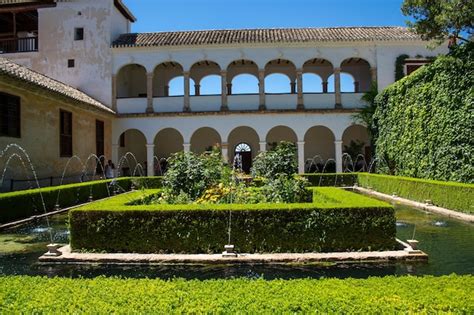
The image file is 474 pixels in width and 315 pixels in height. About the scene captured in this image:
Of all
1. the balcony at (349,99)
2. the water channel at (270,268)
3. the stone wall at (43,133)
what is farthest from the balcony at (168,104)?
the water channel at (270,268)

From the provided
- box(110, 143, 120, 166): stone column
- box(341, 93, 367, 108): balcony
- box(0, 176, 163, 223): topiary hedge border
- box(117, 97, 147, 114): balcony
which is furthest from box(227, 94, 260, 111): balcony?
box(0, 176, 163, 223): topiary hedge border

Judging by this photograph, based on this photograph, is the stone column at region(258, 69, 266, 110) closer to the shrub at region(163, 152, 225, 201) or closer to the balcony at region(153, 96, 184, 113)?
the balcony at region(153, 96, 184, 113)

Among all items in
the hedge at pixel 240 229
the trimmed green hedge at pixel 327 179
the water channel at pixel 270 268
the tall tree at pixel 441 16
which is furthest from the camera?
the trimmed green hedge at pixel 327 179

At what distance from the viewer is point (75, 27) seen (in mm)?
24781

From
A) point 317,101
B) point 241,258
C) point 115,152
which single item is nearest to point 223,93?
point 317,101

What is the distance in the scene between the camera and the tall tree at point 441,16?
42.9 feet

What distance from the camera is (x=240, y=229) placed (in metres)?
6.89

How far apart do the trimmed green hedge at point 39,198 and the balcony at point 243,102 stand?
33.0 feet

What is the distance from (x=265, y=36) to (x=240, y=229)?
1940 centimetres

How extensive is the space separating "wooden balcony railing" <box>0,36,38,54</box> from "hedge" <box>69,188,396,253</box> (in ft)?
71.1

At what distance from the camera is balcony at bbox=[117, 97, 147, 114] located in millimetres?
24438

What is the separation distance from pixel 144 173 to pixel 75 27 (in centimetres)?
969

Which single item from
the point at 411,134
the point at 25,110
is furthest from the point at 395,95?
the point at 25,110

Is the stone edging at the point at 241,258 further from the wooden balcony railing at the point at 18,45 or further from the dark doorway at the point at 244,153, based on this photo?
the wooden balcony railing at the point at 18,45
